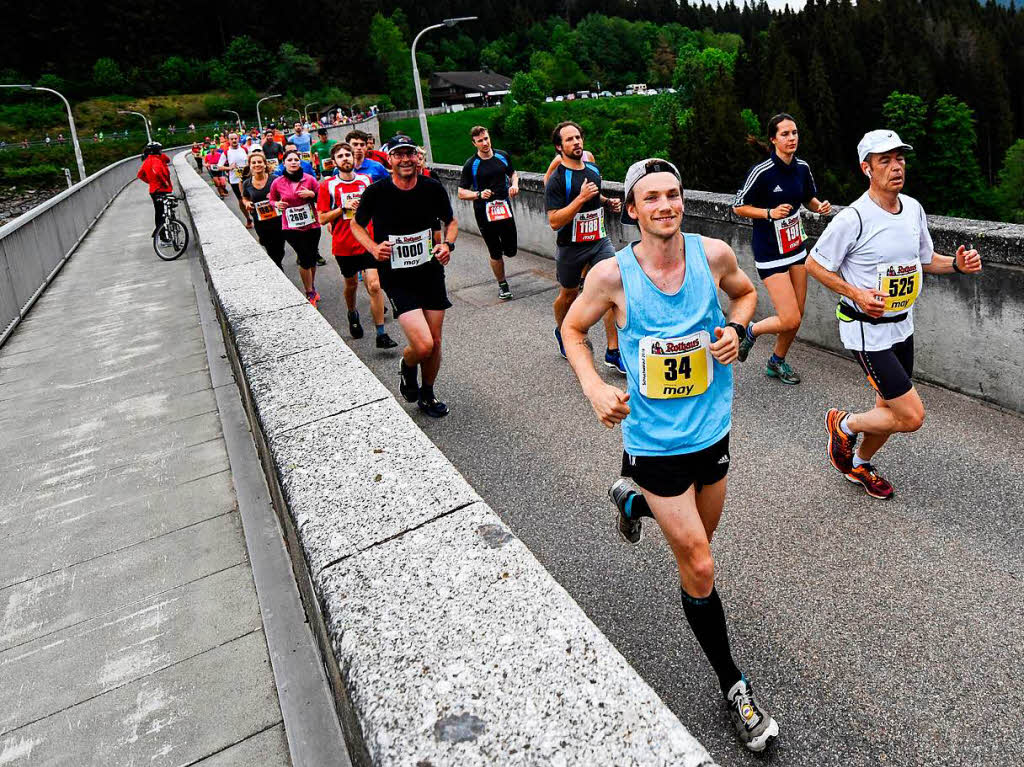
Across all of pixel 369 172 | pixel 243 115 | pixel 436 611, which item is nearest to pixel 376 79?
pixel 243 115

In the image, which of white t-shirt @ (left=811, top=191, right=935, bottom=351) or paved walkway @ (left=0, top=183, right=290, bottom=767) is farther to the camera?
white t-shirt @ (left=811, top=191, right=935, bottom=351)

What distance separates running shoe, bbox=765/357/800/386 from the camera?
6523mm

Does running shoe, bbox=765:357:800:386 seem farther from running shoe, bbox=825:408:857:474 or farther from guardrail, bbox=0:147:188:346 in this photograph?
guardrail, bbox=0:147:188:346

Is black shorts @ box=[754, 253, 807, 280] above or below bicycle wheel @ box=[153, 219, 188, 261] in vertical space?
below

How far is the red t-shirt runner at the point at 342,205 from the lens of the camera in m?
9.23

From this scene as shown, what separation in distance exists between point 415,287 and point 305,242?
14.9 feet

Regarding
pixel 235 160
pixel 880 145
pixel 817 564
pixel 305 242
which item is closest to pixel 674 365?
pixel 817 564

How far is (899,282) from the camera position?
453 cm

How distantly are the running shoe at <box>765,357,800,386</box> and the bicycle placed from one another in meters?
11.4

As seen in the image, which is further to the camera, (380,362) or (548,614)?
(380,362)

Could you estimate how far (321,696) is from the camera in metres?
2.66

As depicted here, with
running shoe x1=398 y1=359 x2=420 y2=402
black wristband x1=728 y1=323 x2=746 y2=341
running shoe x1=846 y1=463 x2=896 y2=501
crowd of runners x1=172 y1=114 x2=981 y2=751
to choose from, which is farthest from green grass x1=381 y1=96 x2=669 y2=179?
black wristband x1=728 y1=323 x2=746 y2=341

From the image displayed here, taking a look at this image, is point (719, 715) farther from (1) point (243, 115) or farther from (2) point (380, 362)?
(1) point (243, 115)

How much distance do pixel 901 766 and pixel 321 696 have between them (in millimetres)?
2031
